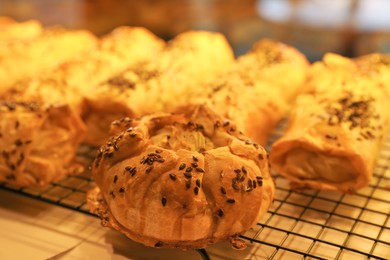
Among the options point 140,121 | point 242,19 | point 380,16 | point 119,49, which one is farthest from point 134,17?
point 140,121

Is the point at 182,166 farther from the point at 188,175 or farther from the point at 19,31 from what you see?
the point at 19,31

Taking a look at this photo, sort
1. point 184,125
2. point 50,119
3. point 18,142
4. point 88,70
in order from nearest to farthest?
point 184,125 < point 18,142 < point 50,119 < point 88,70

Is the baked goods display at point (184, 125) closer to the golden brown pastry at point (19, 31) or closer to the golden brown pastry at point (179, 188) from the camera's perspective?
the golden brown pastry at point (179, 188)

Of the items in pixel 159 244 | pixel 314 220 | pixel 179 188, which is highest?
pixel 179 188

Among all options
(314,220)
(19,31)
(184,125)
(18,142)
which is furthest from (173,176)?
(19,31)

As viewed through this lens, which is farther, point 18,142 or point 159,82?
point 159,82

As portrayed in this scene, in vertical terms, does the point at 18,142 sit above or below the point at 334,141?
above
